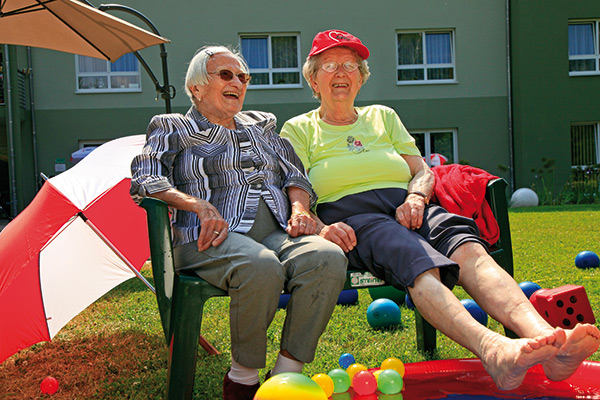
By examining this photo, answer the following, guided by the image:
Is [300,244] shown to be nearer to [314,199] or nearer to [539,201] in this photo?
[314,199]

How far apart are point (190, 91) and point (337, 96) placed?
742 millimetres

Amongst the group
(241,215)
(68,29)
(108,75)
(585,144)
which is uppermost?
(108,75)

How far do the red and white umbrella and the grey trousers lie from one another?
40.8 inches

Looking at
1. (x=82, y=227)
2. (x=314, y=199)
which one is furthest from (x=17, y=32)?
(x=314, y=199)

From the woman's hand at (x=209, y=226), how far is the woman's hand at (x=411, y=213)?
0.79 m

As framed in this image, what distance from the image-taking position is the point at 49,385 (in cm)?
258

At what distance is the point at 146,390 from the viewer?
255cm

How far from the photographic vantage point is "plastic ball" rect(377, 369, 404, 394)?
85.2 inches

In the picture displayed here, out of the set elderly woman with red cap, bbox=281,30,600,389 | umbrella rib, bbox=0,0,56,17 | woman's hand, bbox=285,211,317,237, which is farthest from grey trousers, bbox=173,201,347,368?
umbrella rib, bbox=0,0,56,17

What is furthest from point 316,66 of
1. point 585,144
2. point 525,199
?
point 585,144

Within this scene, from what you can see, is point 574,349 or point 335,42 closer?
point 574,349

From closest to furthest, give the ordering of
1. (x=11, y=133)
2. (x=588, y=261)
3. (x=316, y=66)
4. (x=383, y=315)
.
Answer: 1. (x=316, y=66)
2. (x=383, y=315)
3. (x=588, y=261)
4. (x=11, y=133)

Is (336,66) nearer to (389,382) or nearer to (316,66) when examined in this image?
(316,66)

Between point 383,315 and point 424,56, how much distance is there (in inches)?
500
